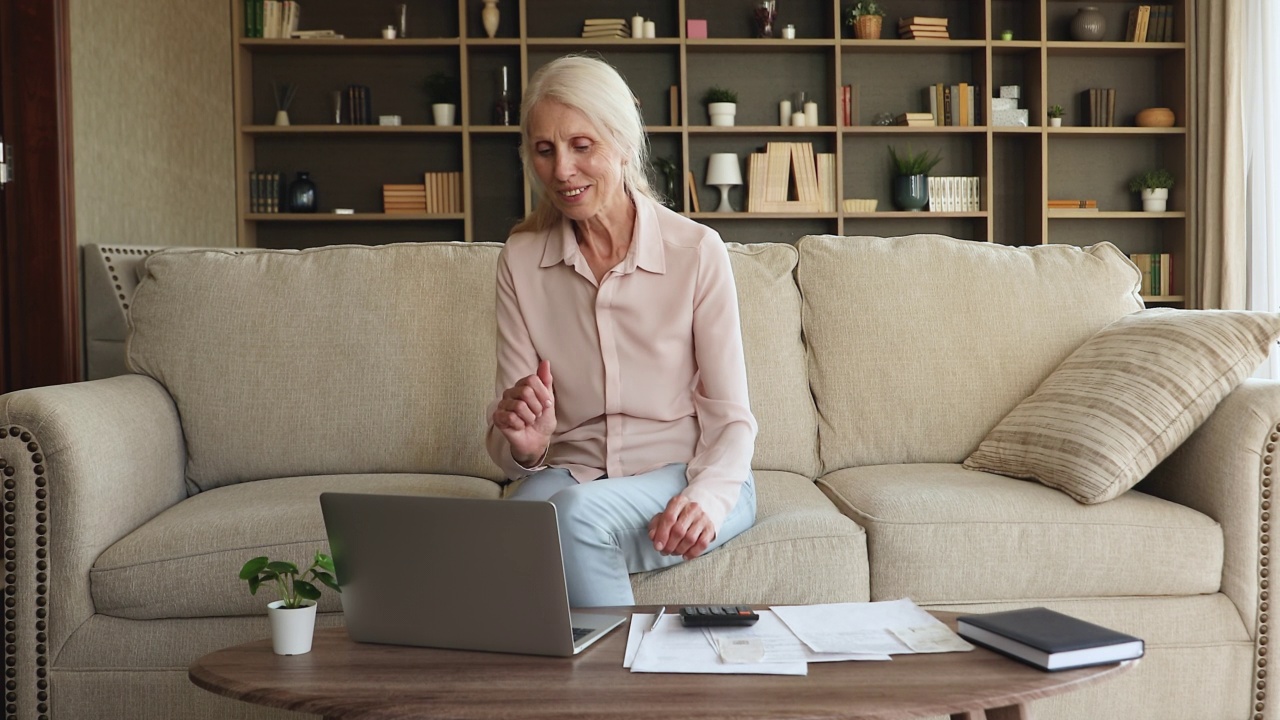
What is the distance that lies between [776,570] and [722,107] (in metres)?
3.56

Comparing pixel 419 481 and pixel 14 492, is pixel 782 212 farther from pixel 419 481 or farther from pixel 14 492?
pixel 14 492

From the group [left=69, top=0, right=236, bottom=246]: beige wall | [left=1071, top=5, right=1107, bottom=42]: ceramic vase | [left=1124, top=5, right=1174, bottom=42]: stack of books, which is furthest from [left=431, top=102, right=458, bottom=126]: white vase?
[left=1124, top=5, right=1174, bottom=42]: stack of books

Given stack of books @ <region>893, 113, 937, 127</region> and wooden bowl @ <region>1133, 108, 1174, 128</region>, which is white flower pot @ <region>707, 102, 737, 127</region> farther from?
Result: wooden bowl @ <region>1133, 108, 1174, 128</region>

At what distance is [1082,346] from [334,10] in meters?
3.98

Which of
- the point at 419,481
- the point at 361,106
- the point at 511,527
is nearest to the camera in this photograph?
the point at 511,527

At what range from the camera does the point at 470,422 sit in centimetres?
221

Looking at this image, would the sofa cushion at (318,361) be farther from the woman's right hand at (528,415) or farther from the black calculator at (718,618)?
the black calculator at (718,618)

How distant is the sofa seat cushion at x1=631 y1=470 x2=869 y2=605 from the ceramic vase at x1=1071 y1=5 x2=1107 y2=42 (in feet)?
13.2

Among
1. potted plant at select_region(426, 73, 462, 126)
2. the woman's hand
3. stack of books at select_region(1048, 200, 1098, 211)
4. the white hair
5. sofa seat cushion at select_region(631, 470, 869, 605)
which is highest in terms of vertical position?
potted plant at select_region(426, 73, 462, 126)

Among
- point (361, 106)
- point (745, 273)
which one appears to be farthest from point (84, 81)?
point (745, 273)

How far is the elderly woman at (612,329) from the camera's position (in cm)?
166

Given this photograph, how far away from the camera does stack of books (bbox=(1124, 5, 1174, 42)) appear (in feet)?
16.5

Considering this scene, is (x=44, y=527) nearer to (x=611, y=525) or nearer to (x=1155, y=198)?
(x=611, y=525)

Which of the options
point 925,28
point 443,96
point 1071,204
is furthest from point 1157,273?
point 443,96
